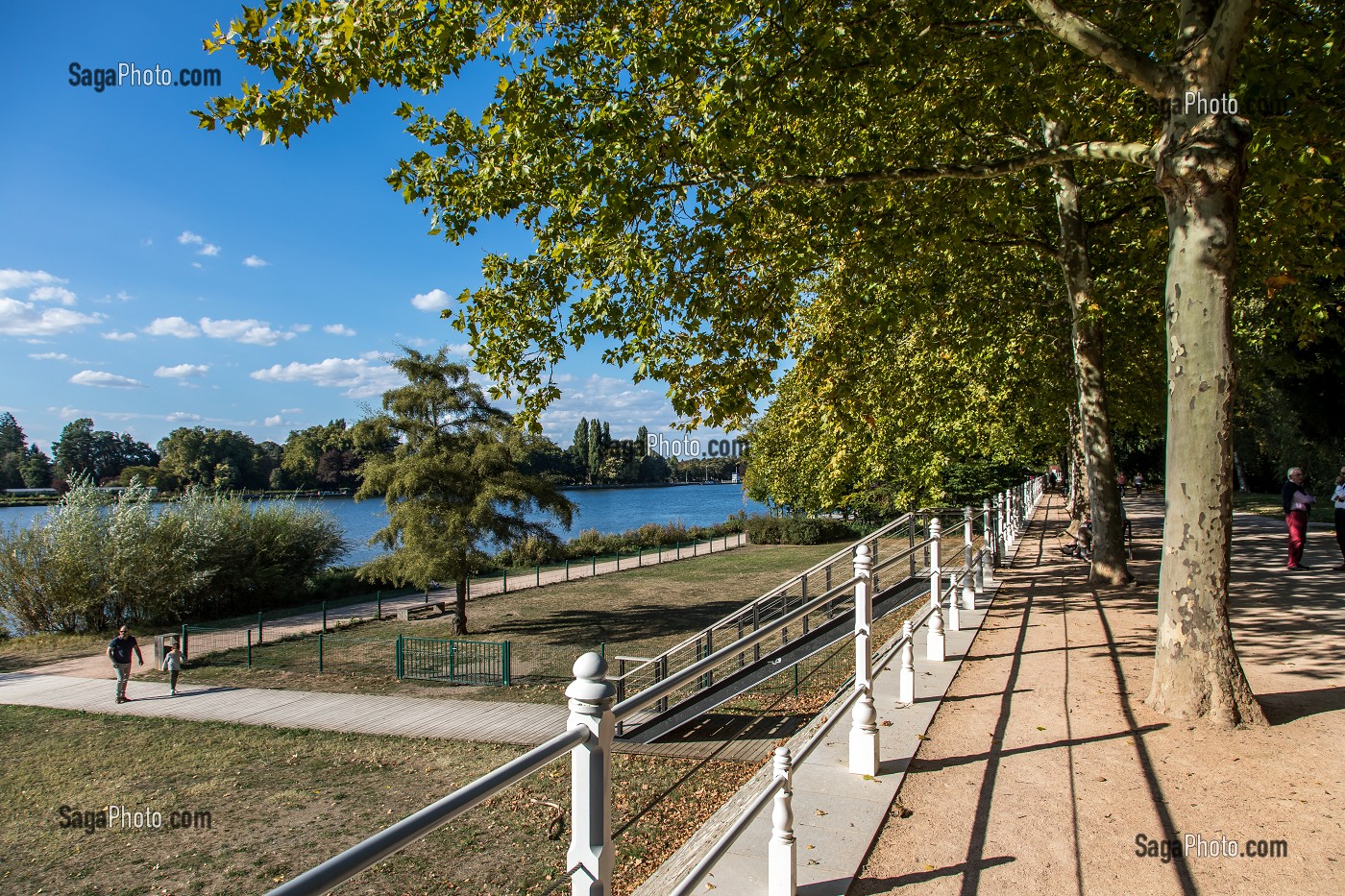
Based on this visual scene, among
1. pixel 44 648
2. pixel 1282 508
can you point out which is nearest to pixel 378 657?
pixel 44 648

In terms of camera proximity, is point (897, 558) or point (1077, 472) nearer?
point (897, 558)

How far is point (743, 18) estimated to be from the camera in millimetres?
8625

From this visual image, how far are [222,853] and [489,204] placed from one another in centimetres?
854

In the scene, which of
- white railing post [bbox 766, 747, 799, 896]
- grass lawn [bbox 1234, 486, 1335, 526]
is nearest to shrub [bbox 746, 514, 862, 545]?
grass lawn [bbox 1234, 486, 1335, 526]

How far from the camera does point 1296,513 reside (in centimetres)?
1378

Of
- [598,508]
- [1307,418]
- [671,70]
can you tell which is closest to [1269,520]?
[1307,418]

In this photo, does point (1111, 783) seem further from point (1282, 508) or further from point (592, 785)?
point (1282, 508)

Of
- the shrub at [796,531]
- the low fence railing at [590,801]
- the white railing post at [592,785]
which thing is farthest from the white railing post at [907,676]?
the shrub at [796,531]

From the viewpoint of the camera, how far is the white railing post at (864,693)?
15.6 feet

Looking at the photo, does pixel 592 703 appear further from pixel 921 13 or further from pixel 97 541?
pixel 97 541

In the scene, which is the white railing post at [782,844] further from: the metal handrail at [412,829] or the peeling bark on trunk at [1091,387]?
the peeling bark on trunk at [1091,387]

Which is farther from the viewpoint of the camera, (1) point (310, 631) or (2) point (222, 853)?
(1) point (310, 631)

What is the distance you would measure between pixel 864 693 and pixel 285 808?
9467 mm

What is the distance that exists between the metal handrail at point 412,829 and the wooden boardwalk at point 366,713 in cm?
923
